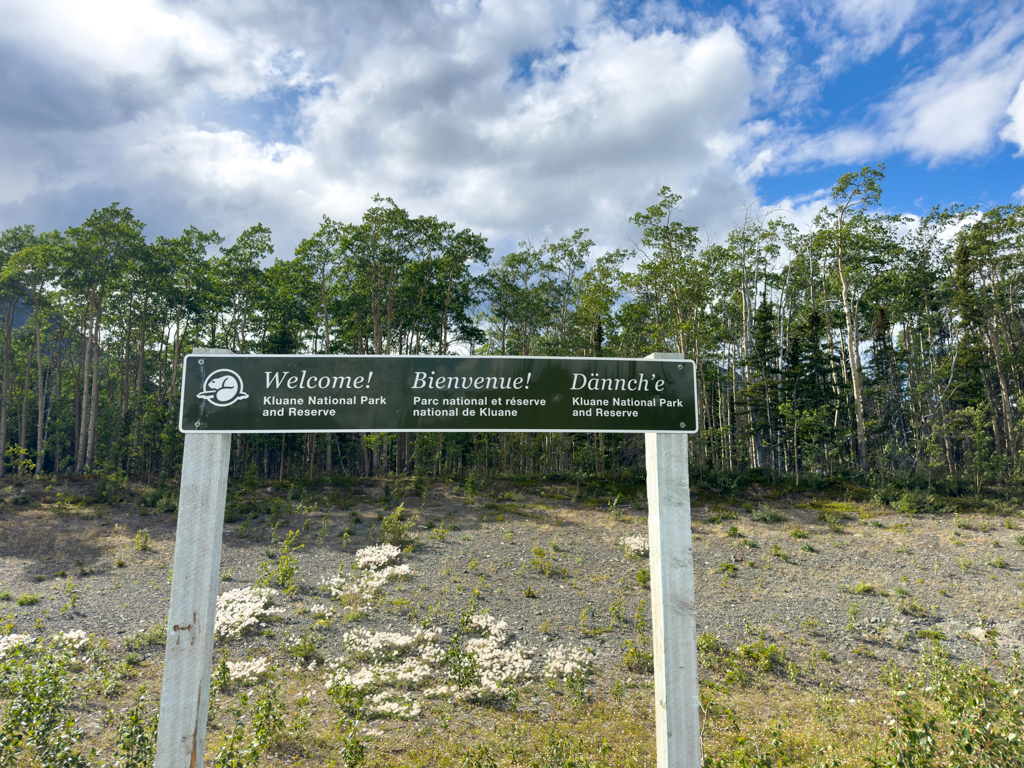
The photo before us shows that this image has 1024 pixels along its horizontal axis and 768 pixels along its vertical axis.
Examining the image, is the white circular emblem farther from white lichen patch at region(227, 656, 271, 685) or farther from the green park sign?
white lichen patch at region(227, 656, 271, 685)

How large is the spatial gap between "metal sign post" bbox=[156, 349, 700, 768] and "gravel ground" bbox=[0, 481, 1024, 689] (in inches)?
198

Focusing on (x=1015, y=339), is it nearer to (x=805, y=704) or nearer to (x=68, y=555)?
(x=805, y=704)

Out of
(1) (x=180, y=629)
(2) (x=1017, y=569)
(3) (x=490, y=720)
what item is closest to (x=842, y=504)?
(2) (x=1017, y=569)

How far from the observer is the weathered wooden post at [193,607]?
2.86m

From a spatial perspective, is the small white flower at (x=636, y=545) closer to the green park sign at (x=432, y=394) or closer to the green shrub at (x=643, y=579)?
the green shrub at (x=643, y=579)

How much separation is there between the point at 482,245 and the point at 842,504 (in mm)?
17586

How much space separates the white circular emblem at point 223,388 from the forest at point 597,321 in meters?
16.3

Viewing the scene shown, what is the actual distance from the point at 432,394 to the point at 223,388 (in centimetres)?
128

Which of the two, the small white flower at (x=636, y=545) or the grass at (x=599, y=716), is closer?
the grass at (x=599, y=716)

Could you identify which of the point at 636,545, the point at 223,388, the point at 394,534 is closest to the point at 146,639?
the point at 394,534

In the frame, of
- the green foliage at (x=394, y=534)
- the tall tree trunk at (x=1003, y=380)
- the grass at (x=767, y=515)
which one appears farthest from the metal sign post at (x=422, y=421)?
the tall tree trunk at (x=1003, y=380)

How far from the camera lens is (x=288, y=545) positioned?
12.6m

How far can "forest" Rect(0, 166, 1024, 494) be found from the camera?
20.6 meters

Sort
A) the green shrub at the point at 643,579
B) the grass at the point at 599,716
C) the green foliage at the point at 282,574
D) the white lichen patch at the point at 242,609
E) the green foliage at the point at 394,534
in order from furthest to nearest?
the green foliage at the point at 394,534 < the green shrub at the point at 643,579 < the green foliage at the point at 282,574 < the white lichen patch at the point at 242,609 < the grass at the point at 599,716
